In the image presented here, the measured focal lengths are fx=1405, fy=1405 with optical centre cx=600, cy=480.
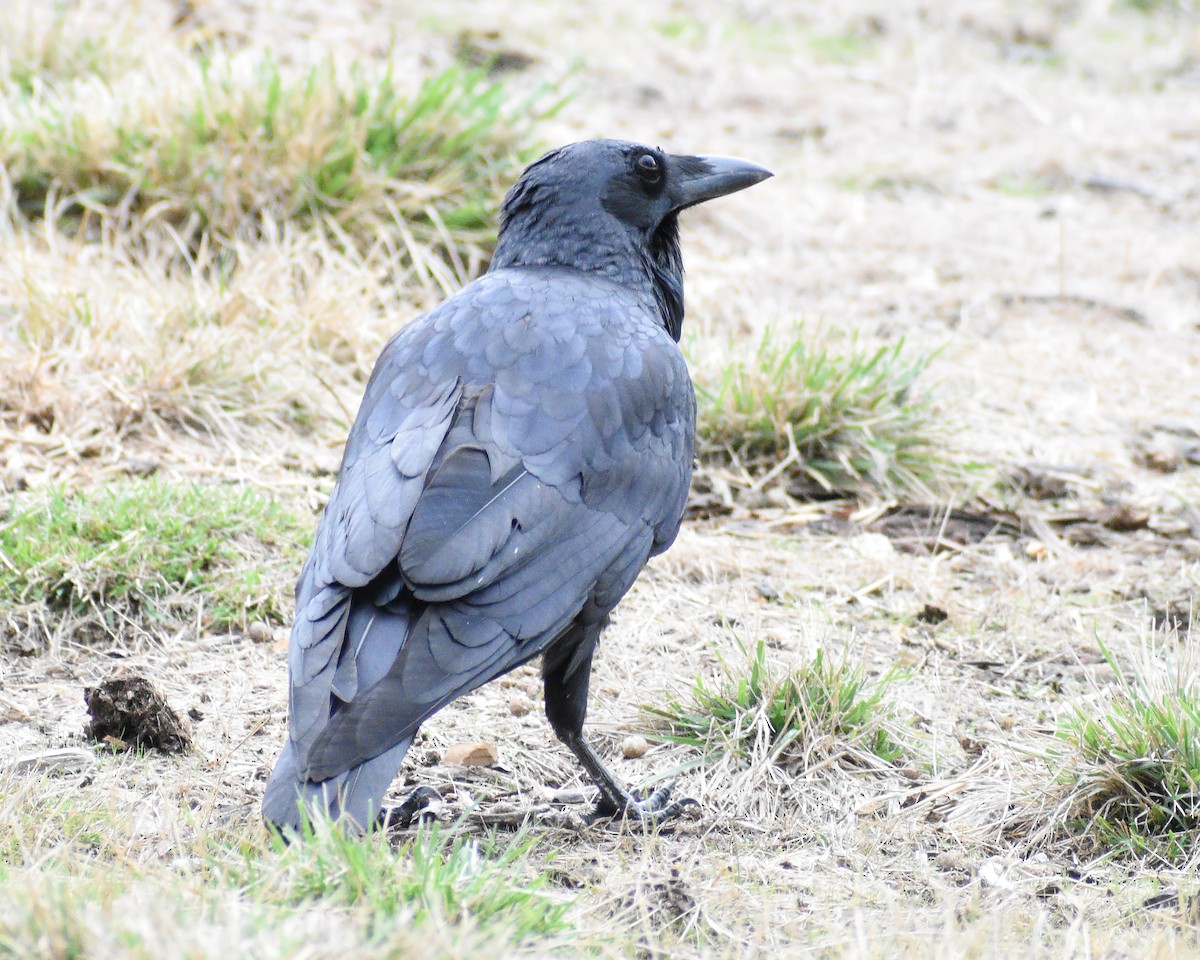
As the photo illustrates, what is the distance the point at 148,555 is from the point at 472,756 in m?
1.21

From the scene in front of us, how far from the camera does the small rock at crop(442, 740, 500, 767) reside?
3564mm

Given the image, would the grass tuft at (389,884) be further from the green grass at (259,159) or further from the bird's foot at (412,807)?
the green grass at (259,159)

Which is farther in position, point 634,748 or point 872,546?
point 872,546

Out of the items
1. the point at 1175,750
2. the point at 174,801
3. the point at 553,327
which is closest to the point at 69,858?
the point at 174,801

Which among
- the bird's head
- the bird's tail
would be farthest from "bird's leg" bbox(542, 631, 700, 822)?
the bird's head

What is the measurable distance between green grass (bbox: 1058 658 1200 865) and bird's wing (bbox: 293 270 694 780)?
1105 mm

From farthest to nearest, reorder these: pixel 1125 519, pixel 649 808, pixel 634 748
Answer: pixel 1125 519 < pixel 634 748 < pixel 649 808

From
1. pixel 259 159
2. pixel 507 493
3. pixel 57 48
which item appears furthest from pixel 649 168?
pixel 57 48

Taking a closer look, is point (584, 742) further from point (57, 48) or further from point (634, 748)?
point (57, 48)

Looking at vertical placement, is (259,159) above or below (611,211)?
below

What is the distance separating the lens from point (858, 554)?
16.0 feet

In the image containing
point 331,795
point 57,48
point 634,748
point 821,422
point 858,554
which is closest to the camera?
point 331,795

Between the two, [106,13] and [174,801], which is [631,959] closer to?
[174,801]

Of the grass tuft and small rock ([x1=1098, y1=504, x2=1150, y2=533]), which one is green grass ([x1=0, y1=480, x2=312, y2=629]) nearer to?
the grass tuft
